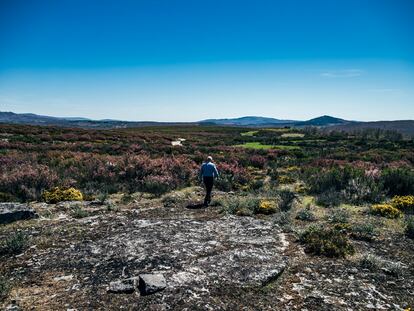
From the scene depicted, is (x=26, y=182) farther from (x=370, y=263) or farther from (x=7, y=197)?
(x=370, y=263)

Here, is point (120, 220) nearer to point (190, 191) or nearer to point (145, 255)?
point (145, 255)

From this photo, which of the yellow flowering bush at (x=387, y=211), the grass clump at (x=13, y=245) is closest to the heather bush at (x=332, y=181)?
the yellow flowering bush at (x=387, y=211)

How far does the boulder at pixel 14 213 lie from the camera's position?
10766mm

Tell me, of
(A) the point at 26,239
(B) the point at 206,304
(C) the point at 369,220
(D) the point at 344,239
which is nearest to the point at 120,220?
(A) the point at 26,239

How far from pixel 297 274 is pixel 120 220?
632 cm

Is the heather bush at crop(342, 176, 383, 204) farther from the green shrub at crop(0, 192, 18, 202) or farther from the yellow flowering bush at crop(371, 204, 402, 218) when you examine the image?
the green shrub at crop(0, 192, 18, 202)

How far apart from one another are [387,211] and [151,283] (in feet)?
34.3

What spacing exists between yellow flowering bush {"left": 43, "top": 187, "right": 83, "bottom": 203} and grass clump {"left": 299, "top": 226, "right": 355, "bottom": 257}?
31.4 feet

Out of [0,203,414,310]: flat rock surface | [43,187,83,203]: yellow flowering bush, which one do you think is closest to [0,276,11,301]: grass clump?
[0,203,414,310]: flat rock surface

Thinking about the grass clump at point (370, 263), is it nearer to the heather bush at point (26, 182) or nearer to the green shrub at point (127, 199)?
the green shrub at point (127, 199)

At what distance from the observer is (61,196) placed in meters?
13.9

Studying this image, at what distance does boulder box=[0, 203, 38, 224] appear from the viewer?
1077cm

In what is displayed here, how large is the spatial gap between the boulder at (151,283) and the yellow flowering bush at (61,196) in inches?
338

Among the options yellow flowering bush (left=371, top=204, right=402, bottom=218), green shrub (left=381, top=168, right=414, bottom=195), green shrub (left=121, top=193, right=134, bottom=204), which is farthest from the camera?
green shrub (left=381, top=168, right=414, bottom=195)
